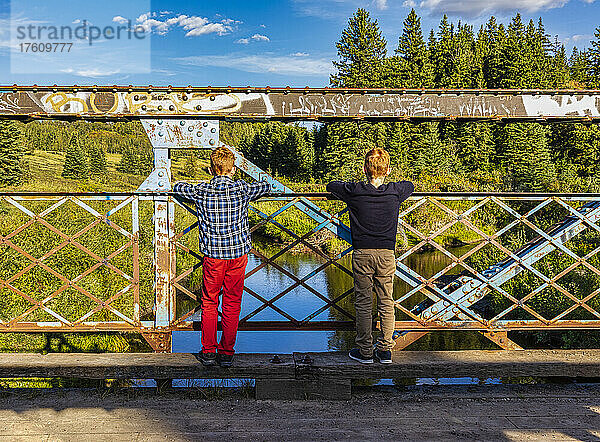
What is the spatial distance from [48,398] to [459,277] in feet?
10.8

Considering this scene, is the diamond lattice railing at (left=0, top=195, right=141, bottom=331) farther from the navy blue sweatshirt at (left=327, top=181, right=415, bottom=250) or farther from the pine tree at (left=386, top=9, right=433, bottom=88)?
the pine tree at (left=386, top=9, right=433, bottom=88)

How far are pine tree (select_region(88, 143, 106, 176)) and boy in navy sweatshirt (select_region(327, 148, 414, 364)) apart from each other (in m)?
37.6

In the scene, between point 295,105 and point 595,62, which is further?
point 595,62

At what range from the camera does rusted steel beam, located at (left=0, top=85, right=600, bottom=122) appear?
13.2ft

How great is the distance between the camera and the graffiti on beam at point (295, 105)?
4016mm

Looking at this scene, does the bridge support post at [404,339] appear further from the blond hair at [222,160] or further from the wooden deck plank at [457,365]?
the blond hair at [222,160]

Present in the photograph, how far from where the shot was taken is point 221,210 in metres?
3.97

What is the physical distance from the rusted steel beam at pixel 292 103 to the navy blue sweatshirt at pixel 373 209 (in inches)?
21.5

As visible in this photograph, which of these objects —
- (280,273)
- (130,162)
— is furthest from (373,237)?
(130,162)

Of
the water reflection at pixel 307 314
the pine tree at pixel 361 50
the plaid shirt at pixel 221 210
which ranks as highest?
the pine tree at pixel 361 50

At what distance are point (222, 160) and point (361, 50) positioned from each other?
42.8m

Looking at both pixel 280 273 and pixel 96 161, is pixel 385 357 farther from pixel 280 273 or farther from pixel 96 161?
pixel 96 161

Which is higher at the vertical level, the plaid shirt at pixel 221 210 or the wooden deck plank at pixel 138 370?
the plaid shirt at pixel 221 210

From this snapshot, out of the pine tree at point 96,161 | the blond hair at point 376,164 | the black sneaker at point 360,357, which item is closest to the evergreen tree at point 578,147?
the pine tree at point 96,161
